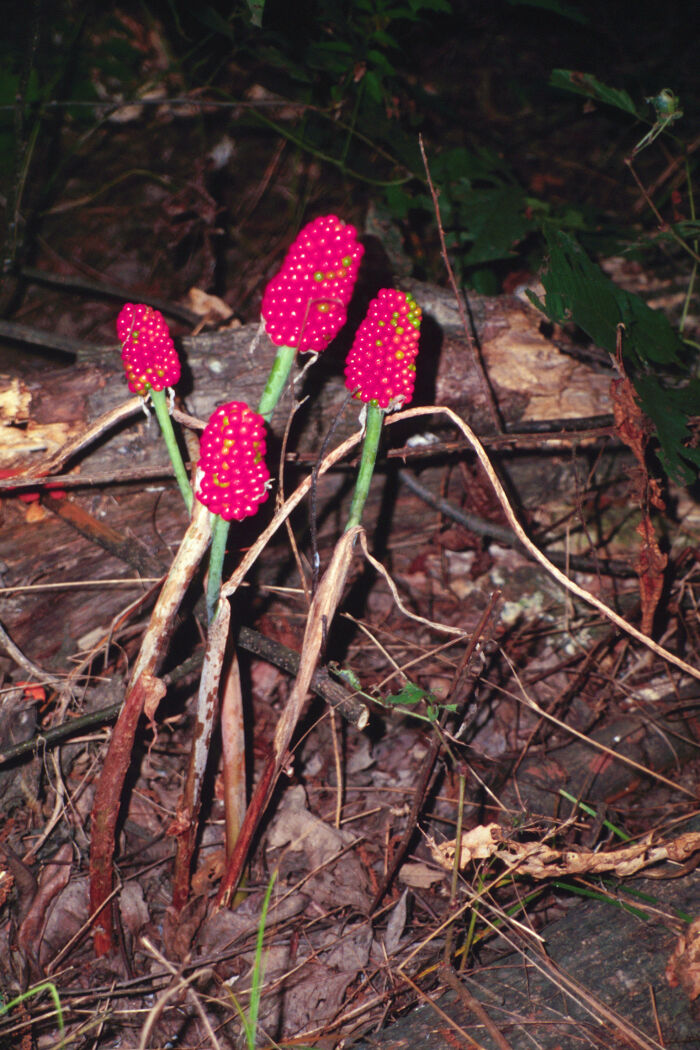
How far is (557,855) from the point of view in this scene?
1480mm

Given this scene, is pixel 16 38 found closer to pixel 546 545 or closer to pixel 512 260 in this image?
pixel 512 260

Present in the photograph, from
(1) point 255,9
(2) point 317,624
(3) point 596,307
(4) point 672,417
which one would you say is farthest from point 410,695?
(1) point 255,9

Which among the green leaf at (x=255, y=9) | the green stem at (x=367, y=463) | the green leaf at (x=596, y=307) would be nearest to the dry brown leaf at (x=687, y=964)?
the green stem at (x=367, y=463)

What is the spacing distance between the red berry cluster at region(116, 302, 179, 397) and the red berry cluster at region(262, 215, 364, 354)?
267 mm

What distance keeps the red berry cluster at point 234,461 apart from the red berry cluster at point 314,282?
214 millimetres

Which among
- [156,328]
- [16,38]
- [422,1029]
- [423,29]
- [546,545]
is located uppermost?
[423,29]

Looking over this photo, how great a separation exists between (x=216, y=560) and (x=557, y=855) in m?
1.09

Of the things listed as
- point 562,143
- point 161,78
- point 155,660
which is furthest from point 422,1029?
point 562,143

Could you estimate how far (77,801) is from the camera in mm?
1731

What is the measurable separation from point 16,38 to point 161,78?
23.4 inches

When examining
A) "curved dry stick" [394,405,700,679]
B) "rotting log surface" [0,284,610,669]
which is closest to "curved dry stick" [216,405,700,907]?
"curved dry stick" [394,405,700,679]

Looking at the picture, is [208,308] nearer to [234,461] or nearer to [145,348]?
[145,348]

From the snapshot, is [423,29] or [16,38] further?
[423,29]

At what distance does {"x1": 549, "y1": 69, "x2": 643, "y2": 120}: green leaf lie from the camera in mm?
1913
